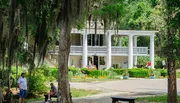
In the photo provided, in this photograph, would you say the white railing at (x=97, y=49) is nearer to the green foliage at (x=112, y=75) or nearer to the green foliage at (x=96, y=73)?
the green foliage at (x=112, y=75)

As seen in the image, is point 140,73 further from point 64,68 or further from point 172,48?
point 64,68

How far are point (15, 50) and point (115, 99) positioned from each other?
4714mm

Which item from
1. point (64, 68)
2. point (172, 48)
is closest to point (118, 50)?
point (172, 48)

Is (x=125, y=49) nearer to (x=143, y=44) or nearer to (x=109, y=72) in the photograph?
(x=109, y=72)

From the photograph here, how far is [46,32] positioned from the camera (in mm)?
15477

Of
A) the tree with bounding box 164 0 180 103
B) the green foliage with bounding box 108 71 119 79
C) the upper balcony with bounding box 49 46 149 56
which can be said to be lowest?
the green foliage with bounding box 108 71 119 79

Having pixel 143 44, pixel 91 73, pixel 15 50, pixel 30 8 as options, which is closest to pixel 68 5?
pixel 30 8

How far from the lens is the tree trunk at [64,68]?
14562mm

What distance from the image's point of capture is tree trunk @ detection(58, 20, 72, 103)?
14562mm

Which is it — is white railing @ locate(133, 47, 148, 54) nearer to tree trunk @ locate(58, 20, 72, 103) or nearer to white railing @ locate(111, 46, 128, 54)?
white railing @ locate(111, 46, 128, 54)

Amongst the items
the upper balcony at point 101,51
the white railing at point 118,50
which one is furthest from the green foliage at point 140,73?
the white railing at point 118,50

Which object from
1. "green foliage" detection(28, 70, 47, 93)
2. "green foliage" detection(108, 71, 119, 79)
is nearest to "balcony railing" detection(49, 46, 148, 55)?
"green foliage" detection(108, 71, 119, 79)

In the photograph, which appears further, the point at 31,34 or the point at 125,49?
the point at 125,49

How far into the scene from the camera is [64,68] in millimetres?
14789
